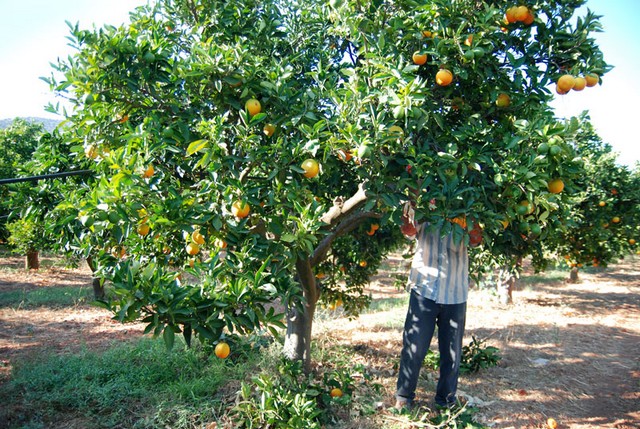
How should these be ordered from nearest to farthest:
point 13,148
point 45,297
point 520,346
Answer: point 520,346 → point 45,297 → point 13,148

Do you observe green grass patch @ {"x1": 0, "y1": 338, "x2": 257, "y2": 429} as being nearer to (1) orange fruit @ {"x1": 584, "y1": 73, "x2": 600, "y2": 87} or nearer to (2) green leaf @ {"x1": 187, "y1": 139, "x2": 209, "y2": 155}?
(2) green leaf @ {"x1": 187, "y1": 139, "x2": 209, "y2": 155}

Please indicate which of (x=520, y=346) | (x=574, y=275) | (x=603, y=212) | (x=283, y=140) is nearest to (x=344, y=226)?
(x=283, y=140)

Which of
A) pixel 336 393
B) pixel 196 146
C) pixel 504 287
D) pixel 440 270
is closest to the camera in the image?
pixel 196 146

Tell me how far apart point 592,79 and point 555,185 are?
0.69m

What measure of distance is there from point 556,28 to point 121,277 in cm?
258

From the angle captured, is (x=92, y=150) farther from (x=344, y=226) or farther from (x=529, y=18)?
(x=529, y=18)

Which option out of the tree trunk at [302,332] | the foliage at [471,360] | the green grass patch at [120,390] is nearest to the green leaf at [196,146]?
the tree trunk at [302,332]

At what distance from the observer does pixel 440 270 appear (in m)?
3.08

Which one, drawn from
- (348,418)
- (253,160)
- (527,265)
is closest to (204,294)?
(253,160)

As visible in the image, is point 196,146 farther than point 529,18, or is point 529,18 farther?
point 529,18

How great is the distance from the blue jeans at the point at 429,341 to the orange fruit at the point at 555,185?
1.24m

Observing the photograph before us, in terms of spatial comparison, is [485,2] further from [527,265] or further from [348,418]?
[527,265]

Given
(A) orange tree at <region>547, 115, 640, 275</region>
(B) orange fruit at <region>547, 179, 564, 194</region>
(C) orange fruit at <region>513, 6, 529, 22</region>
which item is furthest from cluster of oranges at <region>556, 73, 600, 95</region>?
(A) orange tree at <region>547, 115, 640, 275</region>

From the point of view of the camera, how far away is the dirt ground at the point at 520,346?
3.80 meters
